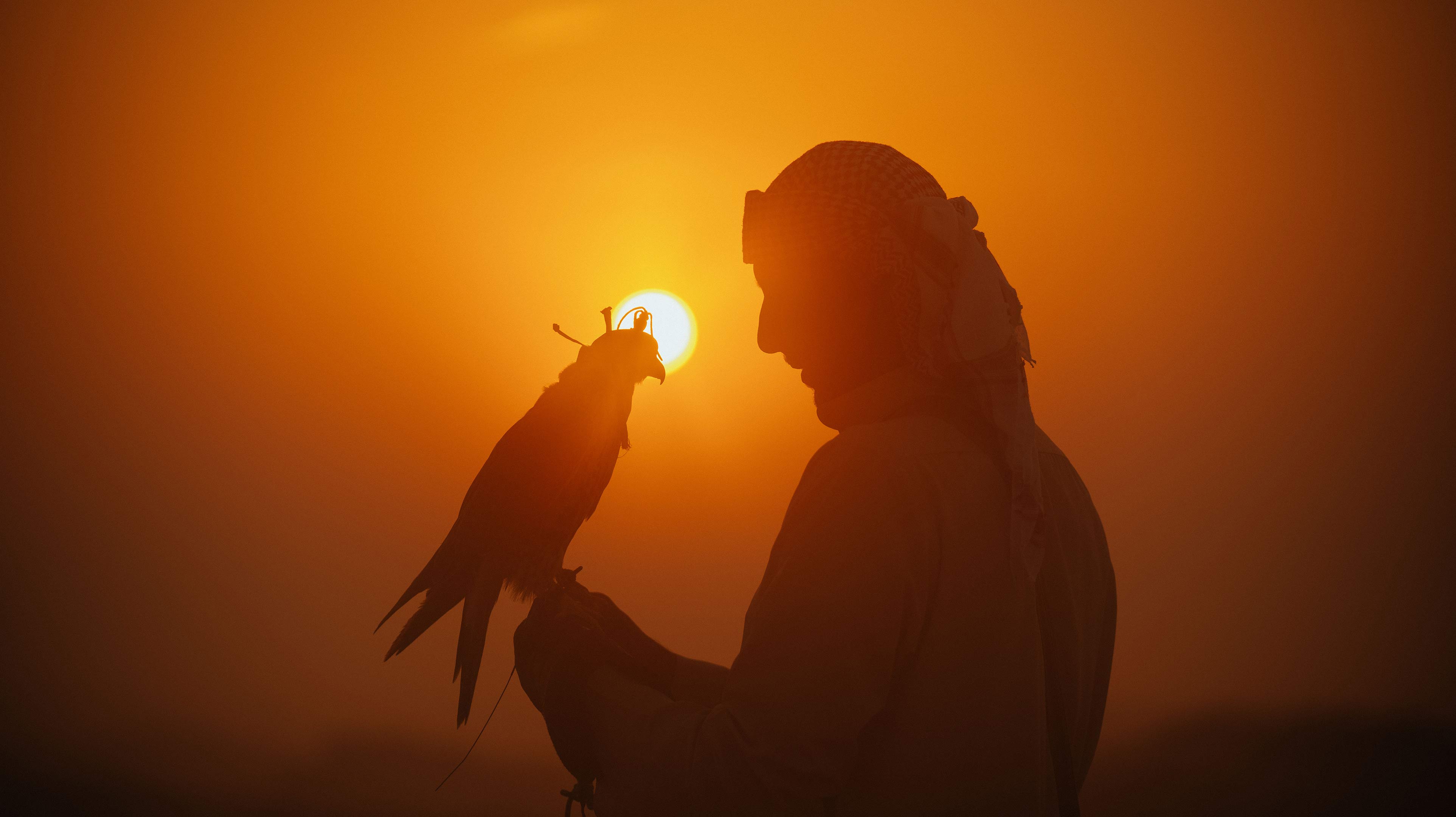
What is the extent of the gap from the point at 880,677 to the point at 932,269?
Result: 17.8 inches

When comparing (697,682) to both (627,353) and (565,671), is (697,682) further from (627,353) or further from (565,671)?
(627,353)

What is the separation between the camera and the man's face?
0.81 m

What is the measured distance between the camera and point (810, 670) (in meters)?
0.58

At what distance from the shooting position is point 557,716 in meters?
0.77

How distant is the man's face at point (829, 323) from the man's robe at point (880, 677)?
0.40 ft

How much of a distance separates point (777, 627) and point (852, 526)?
0.12 metres

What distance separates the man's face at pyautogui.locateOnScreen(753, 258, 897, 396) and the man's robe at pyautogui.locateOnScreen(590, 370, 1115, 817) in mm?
123

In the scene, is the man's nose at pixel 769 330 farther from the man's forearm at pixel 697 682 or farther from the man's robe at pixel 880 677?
the man's forearm at pixel 697 682

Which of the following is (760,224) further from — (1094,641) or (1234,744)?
(1234,744)

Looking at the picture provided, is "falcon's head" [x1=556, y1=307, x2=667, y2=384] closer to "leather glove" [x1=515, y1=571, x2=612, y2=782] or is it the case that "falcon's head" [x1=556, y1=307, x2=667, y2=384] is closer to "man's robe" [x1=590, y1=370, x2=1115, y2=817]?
"leather glove" [x1=515, y1=571, x2=612, y2=782]

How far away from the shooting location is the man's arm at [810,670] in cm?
57

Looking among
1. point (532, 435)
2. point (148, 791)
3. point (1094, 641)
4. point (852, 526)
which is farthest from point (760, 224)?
point (148, 791)

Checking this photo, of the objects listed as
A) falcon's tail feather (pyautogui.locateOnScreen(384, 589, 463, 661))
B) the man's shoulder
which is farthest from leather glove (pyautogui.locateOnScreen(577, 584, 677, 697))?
falcon's tail feather (pyautogui.locateOnScreen(384, 589, 463, 661))

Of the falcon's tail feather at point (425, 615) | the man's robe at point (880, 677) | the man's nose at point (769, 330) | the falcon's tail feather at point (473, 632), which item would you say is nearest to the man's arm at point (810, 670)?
the man's robe at point (880, 677)
